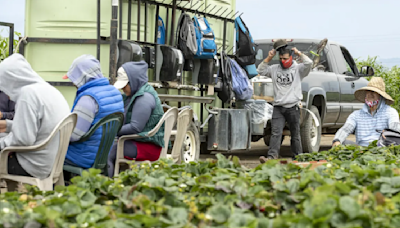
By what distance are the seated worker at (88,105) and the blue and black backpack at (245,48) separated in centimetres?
518

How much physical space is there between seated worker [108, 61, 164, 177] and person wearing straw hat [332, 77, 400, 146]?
1841 mm

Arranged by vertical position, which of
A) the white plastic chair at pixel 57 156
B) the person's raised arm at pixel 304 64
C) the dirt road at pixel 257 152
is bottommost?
the dirt road at pixel 257 152

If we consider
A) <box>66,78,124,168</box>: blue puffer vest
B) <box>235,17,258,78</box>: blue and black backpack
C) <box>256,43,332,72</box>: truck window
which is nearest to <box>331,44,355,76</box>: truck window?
<box>256,43,332,72</box>: truck window

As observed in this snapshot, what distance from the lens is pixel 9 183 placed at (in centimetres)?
445

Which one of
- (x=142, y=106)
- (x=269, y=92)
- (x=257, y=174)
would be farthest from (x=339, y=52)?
(x=257, y=174)

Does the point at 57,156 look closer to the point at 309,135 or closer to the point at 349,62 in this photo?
the point at 309,135

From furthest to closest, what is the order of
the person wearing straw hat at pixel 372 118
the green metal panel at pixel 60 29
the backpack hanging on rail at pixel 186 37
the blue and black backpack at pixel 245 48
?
1. the blue and black backpack at pixel 245 48
2. the backpack hanging on rail at pixel 186 37
3. the green metal panel at pixel 60 29
4. the person wearing straw hat at pixel 372 118

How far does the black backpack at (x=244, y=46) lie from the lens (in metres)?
9.94

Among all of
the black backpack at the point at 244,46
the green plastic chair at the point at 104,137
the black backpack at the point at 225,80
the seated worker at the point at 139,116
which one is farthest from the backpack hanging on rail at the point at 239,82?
the green plastic chair at the point at 104,137

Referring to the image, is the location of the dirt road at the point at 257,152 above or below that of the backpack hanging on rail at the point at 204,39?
below

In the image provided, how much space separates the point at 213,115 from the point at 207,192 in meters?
7.02

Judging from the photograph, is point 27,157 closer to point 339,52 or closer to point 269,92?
point 269,92

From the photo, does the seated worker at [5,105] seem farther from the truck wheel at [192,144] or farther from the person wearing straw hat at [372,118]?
the person wearing straw hat at [372,118]

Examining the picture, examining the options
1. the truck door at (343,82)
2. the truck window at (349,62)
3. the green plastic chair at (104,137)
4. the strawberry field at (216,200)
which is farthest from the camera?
the truck window at (349,62)
